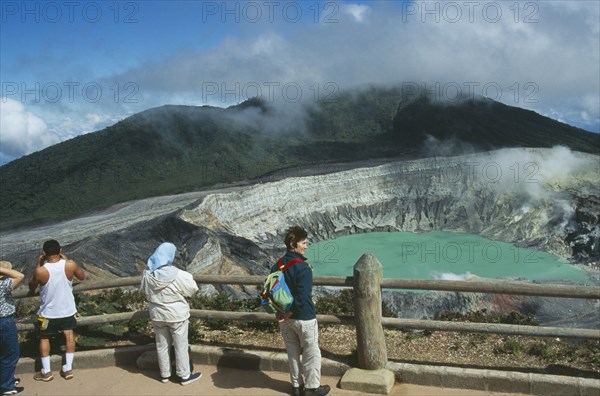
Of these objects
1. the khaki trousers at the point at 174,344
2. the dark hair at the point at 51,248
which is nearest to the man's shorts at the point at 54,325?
the dark hair at the point at 51,248

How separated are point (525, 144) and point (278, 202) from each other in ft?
110

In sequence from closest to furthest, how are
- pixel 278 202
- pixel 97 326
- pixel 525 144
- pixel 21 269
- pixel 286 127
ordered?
1. pixel 97 326
2. pixel 21 269
3. pixel 278 202
4. pixel 525 144
5. pixel 286 127

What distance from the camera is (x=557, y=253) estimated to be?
106ft

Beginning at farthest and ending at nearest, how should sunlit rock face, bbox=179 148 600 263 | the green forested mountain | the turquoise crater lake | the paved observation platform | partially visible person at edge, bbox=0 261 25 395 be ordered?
1. the green forested mountain
2. sunlit rock face, bbox=179 148 600 263
3. the turquoise crater lake
4. partially visible person at edge, bbox=0 261 25 395
5. the paved observation platform

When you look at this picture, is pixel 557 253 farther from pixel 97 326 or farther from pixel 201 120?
pixel 201 120

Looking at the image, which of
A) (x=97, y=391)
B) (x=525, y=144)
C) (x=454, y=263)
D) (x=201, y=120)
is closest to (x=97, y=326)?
(x=97, y=391)

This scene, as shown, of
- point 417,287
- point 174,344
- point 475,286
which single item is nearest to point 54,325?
point 174,344

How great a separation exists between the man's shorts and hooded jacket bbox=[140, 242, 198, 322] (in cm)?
144

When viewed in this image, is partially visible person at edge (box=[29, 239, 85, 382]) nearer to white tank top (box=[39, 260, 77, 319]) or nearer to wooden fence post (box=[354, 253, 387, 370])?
white tank top (box=[39, 260, 77, 319])

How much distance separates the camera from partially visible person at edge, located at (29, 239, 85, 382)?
796 cm

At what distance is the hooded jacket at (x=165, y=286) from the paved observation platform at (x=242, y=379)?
984 mm

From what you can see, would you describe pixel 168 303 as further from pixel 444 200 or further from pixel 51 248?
pixel 444 200

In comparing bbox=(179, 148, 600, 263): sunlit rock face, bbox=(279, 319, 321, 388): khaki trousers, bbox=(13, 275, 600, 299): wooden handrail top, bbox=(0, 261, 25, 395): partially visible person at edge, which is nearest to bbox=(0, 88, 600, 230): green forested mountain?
bbox=(179, 148, 600, 263): sunlit rock face

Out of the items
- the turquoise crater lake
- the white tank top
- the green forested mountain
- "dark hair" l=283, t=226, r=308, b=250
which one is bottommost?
the turquoise crater lake
